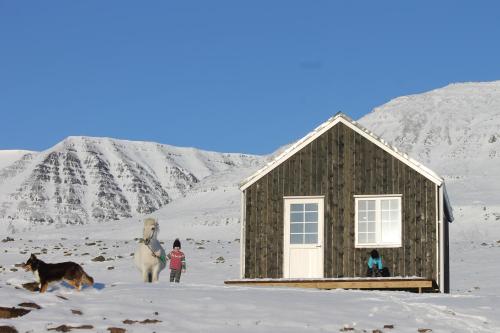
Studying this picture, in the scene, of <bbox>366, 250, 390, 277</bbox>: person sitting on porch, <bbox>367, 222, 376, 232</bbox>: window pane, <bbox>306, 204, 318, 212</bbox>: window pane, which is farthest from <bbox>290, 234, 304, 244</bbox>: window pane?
<bbox>366, 250, 390, 277</bbox>: person sitting on porch

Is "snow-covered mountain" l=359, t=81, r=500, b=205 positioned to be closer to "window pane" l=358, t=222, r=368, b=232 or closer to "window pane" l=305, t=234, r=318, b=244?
"window pane" l=358, t=222, r=368, b=232

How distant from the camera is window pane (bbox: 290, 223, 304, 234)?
3036cm

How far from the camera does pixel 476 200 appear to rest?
7762cm

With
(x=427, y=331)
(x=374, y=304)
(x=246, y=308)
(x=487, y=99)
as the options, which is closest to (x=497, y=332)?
(x=427, y=331)

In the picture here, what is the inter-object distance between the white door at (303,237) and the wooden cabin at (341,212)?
3 cm

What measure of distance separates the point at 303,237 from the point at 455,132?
332 ft

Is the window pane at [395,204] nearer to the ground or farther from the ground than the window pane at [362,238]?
farther from the ground

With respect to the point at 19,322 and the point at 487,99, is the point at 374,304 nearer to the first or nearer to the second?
the point at 19,322

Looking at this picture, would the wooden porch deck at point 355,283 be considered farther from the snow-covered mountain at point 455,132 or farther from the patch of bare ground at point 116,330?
the snow-covered mountain at point 455,132

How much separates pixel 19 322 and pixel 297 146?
49.1ft

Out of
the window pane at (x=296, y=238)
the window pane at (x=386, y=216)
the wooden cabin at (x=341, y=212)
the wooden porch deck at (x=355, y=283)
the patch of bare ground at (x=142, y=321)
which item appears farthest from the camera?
the window pane at (x=296, y=238)

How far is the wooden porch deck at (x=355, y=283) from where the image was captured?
27281 mm

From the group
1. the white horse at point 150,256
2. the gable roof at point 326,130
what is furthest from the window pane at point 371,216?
the white horse at point 150,256

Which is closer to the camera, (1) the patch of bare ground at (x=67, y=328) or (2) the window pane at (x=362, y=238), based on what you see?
(1) the patch of bare ground at (x=67, y=328)
